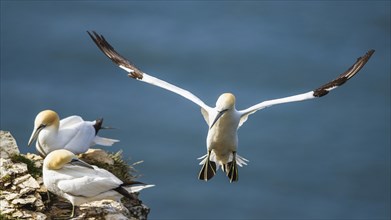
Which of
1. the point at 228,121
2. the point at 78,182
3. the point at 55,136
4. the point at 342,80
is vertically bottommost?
the point at 78,182

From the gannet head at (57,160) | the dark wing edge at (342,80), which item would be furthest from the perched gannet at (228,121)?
the gannet head at (57,160)

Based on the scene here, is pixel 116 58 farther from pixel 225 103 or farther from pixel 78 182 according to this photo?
pixel 78 182

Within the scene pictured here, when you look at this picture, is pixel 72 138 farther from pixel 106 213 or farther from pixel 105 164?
pixel 106 213

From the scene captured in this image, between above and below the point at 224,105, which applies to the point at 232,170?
below

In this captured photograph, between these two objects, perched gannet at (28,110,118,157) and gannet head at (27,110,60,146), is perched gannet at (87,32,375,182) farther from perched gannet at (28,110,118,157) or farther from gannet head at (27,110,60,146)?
gannet head at (27,110,60,146)

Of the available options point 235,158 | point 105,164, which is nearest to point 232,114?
point 235,158

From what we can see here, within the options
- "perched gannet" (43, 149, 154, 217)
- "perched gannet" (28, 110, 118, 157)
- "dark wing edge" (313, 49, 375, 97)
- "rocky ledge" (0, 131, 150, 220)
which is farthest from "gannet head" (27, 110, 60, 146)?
"dark wing edge" (313, 49, 375, 97)

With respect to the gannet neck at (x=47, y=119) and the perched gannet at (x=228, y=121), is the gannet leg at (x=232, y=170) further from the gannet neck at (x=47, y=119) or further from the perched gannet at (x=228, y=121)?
the gannet neck at (x=47, y=119)

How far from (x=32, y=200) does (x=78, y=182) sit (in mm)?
487

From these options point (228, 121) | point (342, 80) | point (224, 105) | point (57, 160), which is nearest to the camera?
point (57, 160)

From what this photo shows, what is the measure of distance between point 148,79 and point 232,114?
173 cm

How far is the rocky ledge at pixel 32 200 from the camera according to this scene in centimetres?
1087

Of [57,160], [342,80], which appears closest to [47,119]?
[57,160]

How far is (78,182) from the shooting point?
1098 centimetres
